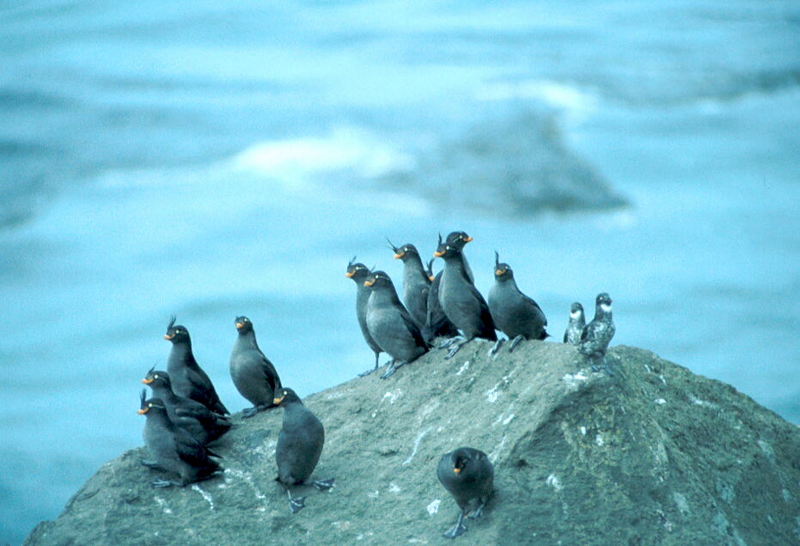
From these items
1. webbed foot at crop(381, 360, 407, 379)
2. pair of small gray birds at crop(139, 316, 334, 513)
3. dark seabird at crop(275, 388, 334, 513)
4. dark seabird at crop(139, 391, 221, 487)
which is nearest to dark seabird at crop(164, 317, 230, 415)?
pair of small gray birds at crop(139, 316, 334, 513)

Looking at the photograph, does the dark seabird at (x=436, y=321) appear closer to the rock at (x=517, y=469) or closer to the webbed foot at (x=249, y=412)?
the rock at (x=517, y=469)

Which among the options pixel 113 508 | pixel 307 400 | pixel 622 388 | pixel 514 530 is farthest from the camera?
pixel 307 400

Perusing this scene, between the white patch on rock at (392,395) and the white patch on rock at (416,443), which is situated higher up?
the white patch on rock at (392,395)

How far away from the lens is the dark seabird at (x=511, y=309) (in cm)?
1037

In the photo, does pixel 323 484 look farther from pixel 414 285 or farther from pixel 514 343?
pixel 414 285

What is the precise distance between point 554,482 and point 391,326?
3.01 metres

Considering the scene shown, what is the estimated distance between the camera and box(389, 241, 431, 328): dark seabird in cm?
1230

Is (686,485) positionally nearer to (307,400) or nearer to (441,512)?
(441,512)

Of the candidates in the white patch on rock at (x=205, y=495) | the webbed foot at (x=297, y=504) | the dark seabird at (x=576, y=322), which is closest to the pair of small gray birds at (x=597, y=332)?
the dark seabird at (x=576, y=322)

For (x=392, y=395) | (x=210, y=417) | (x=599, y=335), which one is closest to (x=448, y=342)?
(x=392, y=395)

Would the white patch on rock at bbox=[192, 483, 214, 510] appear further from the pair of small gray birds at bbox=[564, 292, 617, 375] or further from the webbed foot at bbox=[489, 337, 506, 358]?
the pair of small gray birds at bbox=[564, 292, 617, 375]

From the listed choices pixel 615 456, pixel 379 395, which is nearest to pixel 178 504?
pixel 379 395

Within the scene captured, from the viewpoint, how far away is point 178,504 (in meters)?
10.0

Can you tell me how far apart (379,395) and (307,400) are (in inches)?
47.3
